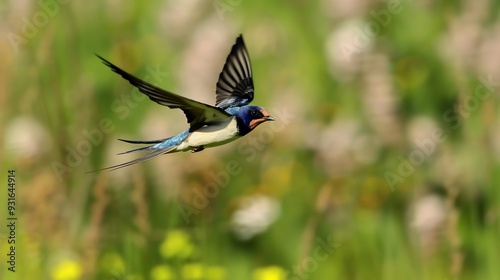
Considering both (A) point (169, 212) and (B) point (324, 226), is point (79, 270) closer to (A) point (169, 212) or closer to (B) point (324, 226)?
(A) point (169, 212)

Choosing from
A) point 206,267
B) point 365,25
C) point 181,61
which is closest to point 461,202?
point 365,25

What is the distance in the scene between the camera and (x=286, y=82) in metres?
1.45

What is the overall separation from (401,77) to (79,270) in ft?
1.97

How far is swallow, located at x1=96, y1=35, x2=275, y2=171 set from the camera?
0.72 meters

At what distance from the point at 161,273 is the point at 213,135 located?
576 mm

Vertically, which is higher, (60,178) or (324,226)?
(60,178)
